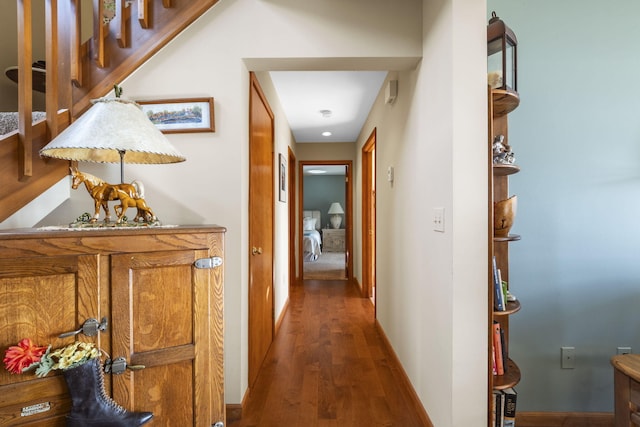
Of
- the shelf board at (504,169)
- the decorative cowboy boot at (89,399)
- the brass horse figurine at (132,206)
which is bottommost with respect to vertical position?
the decorative cowboy boot at (89,399)

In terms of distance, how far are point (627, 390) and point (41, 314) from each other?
208 cm

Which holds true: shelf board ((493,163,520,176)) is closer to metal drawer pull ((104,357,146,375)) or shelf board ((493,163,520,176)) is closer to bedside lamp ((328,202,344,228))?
metal drawer pull ((104,357,146,375))

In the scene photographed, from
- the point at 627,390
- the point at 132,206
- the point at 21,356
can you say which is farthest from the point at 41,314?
the point at 627,390

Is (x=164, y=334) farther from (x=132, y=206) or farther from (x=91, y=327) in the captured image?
(x=132, y=206)

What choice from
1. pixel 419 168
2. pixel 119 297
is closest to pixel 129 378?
pixel 119 297

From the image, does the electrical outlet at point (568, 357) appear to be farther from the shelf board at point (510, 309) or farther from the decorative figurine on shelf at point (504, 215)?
the decorative figurine on shelf at point (504, 215)

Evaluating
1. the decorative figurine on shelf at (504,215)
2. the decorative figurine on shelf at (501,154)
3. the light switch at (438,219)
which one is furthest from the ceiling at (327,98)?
the decorative figurine on shelf at (504,215)

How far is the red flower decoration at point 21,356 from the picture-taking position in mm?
776

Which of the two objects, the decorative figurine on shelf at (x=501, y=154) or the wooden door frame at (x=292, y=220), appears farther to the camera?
the wooden door frame at (x=292, y=220)

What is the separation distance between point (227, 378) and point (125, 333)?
0.99 m

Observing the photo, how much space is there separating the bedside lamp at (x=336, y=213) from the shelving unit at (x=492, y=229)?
7841mm

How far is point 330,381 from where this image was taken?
215 cm

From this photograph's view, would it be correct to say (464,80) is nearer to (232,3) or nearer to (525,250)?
(525,250)

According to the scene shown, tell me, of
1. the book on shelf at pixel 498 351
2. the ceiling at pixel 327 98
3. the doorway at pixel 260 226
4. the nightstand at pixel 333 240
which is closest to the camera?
the book on shelf at pixel 498 351
